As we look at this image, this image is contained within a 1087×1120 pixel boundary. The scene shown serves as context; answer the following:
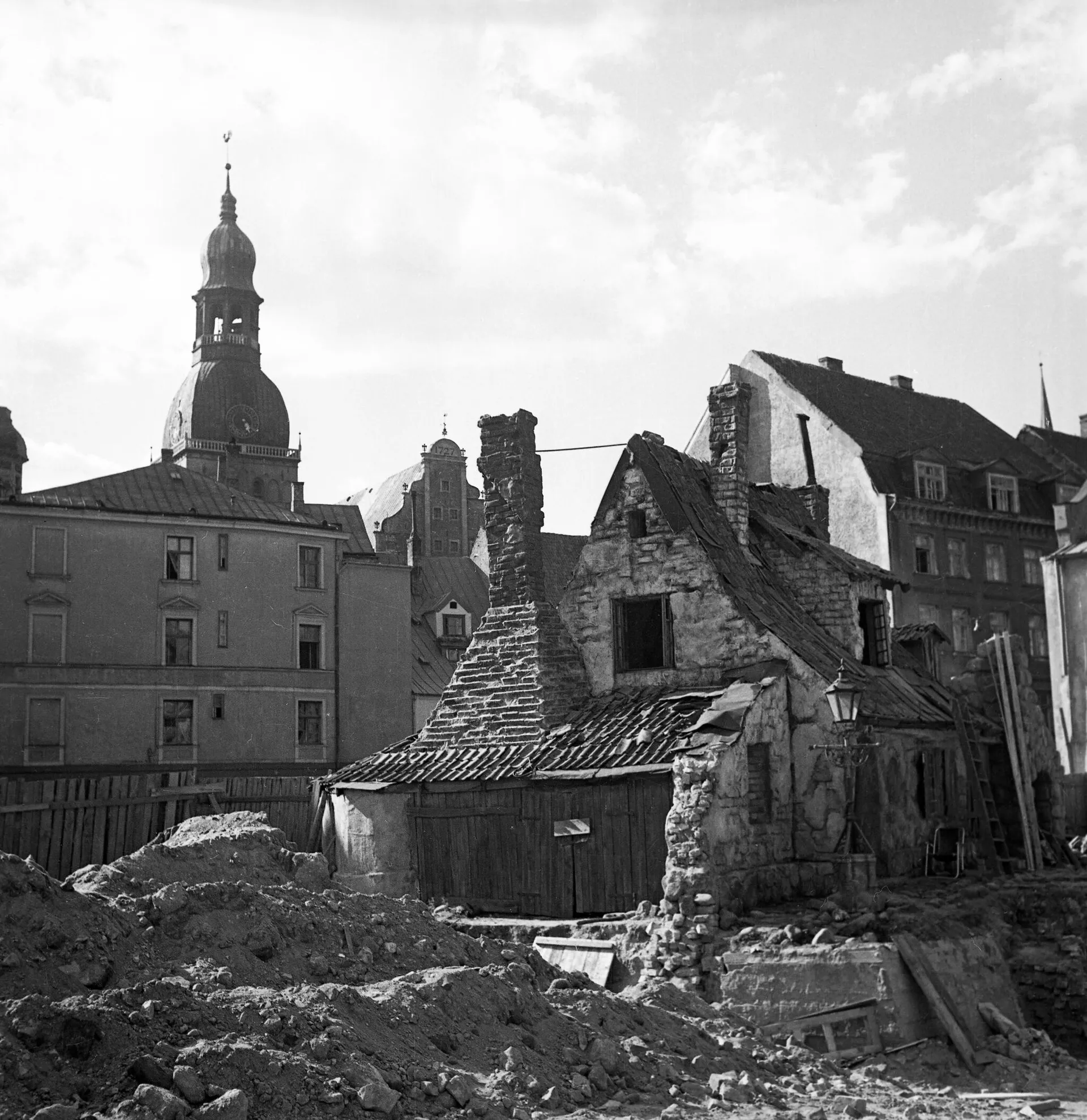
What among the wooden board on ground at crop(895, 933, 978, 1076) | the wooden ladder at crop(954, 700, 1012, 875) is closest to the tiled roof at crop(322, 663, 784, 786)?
the wooden board on ground at crop(895, 933, 978, 1076)

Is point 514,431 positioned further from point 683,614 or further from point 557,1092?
point 557,1092

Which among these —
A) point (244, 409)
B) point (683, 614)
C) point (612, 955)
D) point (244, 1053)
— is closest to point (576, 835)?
point (612, 955)

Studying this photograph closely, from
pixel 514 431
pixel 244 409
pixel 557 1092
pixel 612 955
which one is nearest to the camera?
pixel 557 1092

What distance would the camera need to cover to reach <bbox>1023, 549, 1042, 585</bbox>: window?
48.1 m

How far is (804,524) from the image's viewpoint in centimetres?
2569

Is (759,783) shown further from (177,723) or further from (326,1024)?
(177,723)

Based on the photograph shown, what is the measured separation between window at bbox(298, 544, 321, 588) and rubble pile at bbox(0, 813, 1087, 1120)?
25.7 metres

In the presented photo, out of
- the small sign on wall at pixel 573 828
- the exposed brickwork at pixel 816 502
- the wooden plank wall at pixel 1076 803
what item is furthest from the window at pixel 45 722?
the wooden plank wall at pixel 1076 803

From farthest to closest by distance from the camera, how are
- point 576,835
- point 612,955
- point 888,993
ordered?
point 576,835 → point 612,955 → point 888,993

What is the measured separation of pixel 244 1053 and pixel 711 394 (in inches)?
562

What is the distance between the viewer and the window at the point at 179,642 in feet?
129

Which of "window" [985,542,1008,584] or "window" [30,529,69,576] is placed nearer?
"window" [30,529,69,576]

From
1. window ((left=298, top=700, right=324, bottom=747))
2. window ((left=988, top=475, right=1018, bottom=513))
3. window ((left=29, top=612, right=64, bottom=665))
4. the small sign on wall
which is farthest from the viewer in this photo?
window ((left=988, top=475, right=1018, bottom=513))

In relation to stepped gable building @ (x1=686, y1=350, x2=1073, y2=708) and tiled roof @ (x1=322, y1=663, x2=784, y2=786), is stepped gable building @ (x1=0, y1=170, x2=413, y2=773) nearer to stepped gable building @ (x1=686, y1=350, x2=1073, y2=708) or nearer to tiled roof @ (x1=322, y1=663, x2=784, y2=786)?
stepped gable building @ (x1=686, y1=350, x2=1073, y2=708)
